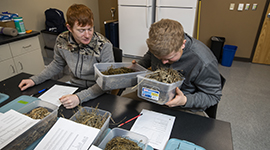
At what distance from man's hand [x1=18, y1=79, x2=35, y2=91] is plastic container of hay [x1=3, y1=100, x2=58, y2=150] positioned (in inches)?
15.2

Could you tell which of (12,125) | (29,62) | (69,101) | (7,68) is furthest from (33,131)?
(29,62)

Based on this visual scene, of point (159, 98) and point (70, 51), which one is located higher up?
point (70, 51)

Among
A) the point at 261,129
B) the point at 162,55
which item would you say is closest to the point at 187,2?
the point at 261,129

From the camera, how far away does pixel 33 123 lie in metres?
0.83

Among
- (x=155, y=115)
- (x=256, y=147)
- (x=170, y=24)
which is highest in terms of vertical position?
(x=170, y=24)

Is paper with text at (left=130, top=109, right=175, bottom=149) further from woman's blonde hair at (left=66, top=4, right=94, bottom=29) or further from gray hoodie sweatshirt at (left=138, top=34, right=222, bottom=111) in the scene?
woman's blonde hair at (left=66, top=4, right=94, bottom=29)

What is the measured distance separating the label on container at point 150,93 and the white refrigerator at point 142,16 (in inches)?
103

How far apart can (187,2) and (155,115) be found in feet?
8.72

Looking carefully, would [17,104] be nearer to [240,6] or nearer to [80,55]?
[80,55]

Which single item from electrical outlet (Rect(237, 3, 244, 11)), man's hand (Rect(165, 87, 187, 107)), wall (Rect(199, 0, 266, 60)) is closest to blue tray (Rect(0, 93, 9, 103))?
man's hand (Rect(165, 87, 187, 107))

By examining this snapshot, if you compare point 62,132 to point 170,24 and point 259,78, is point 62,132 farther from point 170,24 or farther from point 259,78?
point 259,78

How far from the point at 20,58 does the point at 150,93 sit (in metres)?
2.33

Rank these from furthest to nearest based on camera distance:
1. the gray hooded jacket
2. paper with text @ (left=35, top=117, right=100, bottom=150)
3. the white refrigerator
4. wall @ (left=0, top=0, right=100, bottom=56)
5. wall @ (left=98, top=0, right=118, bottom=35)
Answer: wall @ (left=98, top=0, right=118, bottom=35) → the white refrigerator → wall @ (left=0, top=0, right=100, bottom=56) → the gray hooded jacket → paper with text @ (left=35, top=117, right=100, bottom=150)

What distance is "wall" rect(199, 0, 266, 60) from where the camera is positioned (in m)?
3.40
